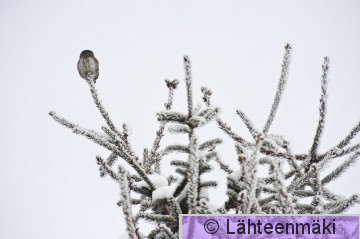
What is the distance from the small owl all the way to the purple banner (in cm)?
151

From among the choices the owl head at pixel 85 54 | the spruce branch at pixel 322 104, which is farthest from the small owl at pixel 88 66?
the spruce branch at pixel 322 104

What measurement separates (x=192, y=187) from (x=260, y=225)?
431mm

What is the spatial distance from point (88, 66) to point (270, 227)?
1800 mm

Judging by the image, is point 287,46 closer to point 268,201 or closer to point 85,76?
→ point 268,201

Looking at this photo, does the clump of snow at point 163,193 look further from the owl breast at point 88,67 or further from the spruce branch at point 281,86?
the owl breast at point 88,67

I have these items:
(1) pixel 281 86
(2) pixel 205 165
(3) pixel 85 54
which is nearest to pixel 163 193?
(2) pixel 205 165

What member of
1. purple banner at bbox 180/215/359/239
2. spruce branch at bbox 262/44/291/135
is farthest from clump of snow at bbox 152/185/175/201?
spruce branch at bbox 262/44/291/135

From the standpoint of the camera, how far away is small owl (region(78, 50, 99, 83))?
8.43 feet

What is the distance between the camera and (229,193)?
227 centimetres

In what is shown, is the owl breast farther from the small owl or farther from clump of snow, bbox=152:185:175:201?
clump of snow, bbox=152:185:175:201

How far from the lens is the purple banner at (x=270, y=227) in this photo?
148cm

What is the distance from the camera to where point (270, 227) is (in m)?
1.48

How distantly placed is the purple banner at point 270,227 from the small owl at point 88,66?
1.51 meters

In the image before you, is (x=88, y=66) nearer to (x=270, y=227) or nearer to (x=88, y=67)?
(x=88, y=67)
